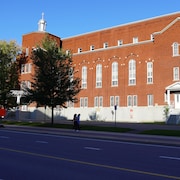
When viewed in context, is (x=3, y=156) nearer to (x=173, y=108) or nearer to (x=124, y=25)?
(x=173, y=108)

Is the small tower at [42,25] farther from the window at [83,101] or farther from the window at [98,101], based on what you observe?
the window at [98,101]

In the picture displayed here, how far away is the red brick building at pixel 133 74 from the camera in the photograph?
41.6 m

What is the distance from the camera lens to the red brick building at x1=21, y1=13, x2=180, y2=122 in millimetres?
41625

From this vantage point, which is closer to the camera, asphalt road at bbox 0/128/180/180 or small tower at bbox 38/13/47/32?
asphalt road at bbox 0/128/180/180

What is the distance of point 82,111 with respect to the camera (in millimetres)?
50656

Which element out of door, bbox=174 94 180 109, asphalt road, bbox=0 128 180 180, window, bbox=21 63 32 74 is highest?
window, bbox=21 63 32 74

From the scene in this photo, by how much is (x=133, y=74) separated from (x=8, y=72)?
23.8 m

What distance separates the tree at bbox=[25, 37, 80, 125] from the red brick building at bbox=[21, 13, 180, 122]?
47.4 ft

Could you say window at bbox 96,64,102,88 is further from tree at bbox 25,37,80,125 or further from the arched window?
tree at bbox 25,37,80,125

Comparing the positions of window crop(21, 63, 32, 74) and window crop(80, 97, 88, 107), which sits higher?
window crop(21, 63, 32, 74)

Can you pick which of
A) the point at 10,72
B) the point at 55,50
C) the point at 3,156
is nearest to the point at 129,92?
the point at 55,50

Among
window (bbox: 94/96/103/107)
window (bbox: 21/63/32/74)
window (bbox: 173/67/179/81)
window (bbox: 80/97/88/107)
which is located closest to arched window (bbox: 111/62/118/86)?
window (bbox: 94/96/103/107)

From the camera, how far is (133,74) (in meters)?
46.1

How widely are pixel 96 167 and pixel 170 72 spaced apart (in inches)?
1366
